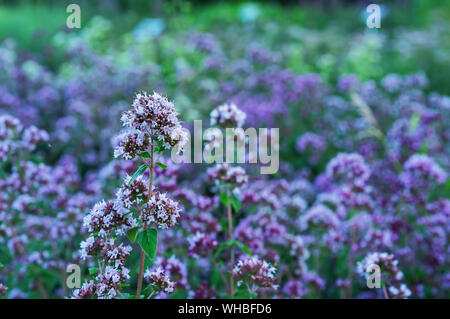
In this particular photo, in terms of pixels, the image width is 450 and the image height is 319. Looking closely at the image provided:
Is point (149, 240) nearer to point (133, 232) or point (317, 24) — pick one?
point (133, 232)

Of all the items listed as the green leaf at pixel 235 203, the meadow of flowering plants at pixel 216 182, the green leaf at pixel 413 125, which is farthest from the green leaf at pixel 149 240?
the green leaf at pixel 413 125

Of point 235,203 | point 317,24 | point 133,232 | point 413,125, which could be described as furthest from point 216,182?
point 317,24

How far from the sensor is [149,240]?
1649mm

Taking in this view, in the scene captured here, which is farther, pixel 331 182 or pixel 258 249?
pixel 331 182

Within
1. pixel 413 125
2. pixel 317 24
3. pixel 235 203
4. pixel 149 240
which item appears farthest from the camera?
pixel 317 24

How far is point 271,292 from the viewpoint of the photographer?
2711 millimetres

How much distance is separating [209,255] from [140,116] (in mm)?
1141

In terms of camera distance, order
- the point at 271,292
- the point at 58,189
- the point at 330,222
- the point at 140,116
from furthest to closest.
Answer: the point at 58,189
the point at 330,222
the point at 271,292
the point at 140,116

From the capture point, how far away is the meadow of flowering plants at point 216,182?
5.87 ft

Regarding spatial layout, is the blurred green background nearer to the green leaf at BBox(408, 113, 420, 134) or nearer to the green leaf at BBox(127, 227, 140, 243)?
the green leaf at BBox(408, 113, 420, 134)

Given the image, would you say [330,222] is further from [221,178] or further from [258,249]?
[221,178]

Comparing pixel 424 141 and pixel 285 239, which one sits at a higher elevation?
pixel 424 141

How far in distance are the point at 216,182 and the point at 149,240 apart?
3.15ft

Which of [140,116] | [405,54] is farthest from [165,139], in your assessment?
[405,54]
